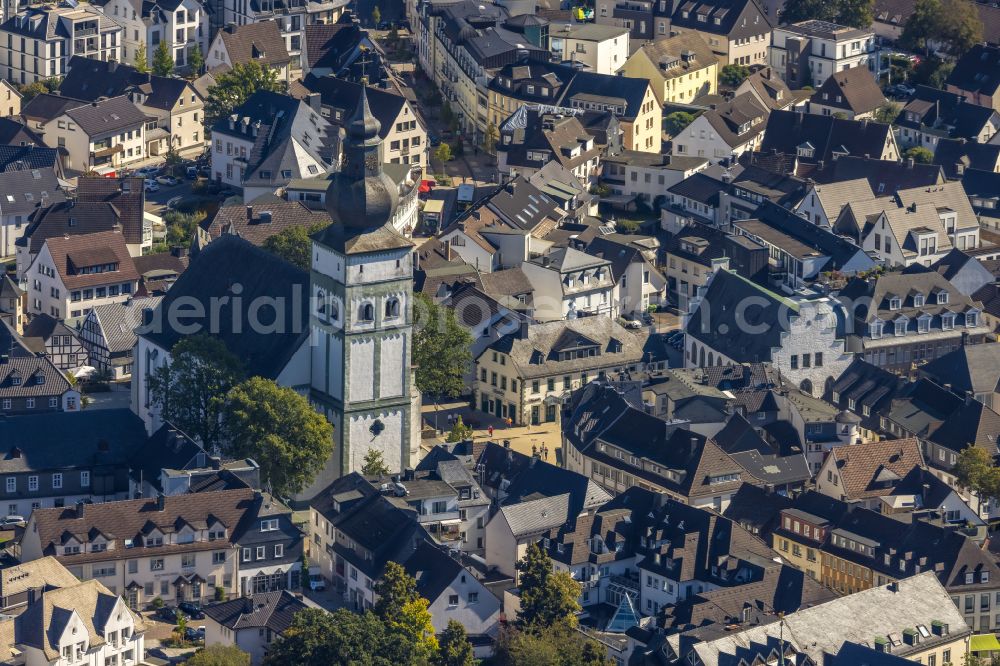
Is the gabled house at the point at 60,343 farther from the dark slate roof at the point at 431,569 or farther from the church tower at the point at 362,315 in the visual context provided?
the dark slate roof at the point at 431,569

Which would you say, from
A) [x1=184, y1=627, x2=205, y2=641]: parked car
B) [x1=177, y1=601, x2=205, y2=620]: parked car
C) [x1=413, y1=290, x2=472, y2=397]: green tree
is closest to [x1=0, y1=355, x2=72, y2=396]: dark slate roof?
[x1=413, y1=290, x2=472, y2=397]: green tree

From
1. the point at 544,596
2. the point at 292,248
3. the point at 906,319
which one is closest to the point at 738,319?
the point at 906,319

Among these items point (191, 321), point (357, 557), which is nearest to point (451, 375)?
point (191, 321)

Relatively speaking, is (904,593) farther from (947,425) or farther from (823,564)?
(947,425)

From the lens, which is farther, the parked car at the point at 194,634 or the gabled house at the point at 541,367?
the gabled house at the point at 541,367

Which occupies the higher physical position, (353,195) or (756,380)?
(353,195)

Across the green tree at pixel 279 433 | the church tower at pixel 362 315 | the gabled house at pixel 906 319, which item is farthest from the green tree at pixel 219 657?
the gabled house at pixel 906 319

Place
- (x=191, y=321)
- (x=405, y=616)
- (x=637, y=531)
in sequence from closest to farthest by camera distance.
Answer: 1. (x=405, y=616)
2. (x=637, y=531)
3. (x=191, y=321)

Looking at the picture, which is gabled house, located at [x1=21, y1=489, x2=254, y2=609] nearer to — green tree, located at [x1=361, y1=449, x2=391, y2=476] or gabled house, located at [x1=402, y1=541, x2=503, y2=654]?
green tree, located at [x1=361, y1=449, x2=391, y2=476]
